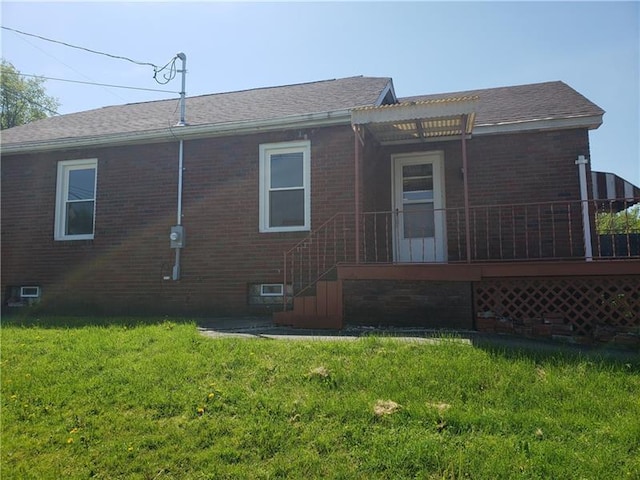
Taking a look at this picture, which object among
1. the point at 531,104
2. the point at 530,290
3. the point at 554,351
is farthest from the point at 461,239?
the point at 554,351

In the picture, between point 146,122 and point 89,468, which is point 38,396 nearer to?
point 89,468

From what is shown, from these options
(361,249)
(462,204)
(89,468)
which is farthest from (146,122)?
(89,468)

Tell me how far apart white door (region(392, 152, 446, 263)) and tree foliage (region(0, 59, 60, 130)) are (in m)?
28.8

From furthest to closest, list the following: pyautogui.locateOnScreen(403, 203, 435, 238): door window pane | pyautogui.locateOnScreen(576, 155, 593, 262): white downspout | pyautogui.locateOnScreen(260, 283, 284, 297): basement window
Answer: pyautogui.locateOnScreen(403, 203, 435, 238): door window pane < pyautogui.locateOnScreen(260, 283, 284, 297): basement window < pyautogui.locateOnScreen(576, 155, 593, 262): white downspout

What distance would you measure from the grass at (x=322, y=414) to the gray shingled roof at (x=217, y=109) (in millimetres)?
5155

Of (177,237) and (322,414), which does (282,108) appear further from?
(322,414)

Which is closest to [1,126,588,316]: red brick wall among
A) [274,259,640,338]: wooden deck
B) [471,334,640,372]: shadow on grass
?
[274,259,640,338]: wooden deck

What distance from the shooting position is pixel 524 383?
418cm

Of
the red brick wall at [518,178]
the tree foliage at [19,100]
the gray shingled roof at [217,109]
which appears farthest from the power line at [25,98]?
the red brick wall at [518,178]

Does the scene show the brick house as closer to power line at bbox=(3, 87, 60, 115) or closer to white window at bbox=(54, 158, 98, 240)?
white window at bbox=(54, 158, 98, 240)

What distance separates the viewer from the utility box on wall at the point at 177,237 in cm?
893

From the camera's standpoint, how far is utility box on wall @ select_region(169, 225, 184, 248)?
893 centimetres

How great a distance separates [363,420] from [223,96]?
10.5 meters

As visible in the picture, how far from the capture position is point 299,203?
Result: 883 centimetres
